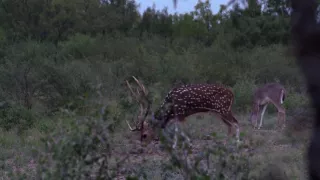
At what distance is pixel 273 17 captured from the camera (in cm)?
2653

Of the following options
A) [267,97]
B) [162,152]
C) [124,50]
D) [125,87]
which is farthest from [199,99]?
[124,50]

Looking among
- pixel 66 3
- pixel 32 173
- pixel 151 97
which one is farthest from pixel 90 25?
pixel 151 97

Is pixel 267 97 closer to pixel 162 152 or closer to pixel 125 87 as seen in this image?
pixel 125 87

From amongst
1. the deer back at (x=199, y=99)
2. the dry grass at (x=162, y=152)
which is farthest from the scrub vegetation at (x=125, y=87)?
the deer back at (x=199, y=99)

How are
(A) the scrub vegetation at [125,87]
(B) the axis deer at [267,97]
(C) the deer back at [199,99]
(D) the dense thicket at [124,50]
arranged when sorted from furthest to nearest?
(D) the dense thicket at [124,50]
(B) the axis deer at [267,97]
(C) the deer back at [199,99]
(A) the scrub vegetation at [125,87]

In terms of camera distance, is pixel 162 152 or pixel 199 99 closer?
pixel 162 152

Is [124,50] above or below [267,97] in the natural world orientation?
above

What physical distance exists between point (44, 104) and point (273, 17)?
14.2 meters

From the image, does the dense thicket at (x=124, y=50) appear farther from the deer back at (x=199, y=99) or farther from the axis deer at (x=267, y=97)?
the deer back at (x=199, y=99)

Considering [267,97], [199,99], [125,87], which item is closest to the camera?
[199,99]

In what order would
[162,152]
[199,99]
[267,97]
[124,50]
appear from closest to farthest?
1. [162,152]
2. [199,99]
3. [267,97]
4. [124,50]

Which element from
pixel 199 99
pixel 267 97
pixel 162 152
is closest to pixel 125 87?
pixel 267 97

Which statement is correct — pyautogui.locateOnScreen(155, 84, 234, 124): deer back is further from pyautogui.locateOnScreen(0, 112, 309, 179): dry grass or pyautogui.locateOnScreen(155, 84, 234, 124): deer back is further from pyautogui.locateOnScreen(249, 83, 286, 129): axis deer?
pyautogui.locateOnScreen(249, 83, 286, 129): axis deer

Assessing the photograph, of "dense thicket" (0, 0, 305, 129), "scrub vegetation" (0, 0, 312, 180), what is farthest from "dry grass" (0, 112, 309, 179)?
"dense thicket" (0, 0, 305, 129)
